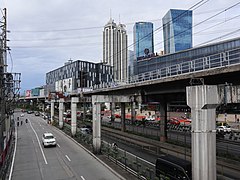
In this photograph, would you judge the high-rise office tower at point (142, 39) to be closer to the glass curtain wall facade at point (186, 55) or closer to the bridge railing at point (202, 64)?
the glass curtain wall facade at point (186, 55)

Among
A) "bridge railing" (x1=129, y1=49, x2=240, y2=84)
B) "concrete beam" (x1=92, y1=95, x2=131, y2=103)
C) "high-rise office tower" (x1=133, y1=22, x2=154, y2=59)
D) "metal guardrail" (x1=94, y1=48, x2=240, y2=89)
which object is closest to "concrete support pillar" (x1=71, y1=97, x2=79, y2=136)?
"metal guardrail" (x1=94, y1=48, x2=240, y2=89)

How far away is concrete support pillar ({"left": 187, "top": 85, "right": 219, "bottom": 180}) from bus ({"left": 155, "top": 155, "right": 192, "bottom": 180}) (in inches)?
90.7

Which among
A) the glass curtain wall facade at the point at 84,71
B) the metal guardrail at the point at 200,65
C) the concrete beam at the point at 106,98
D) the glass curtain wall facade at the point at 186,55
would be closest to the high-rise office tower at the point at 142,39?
the glass curtain wall facade at the point at 186,55

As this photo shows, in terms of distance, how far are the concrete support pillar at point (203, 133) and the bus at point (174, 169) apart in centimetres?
230

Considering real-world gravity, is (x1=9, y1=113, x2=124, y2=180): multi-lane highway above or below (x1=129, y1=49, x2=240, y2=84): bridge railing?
below

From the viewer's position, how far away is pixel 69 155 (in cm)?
2517

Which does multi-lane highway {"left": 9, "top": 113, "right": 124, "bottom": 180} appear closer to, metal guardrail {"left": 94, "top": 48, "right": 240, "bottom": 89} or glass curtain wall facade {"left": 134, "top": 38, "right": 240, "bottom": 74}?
metal guardrail {"left": 94, "top": 48, "right": 240, "bottom": 89}

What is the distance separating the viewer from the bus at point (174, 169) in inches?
591

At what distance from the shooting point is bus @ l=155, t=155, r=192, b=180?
1502 cm

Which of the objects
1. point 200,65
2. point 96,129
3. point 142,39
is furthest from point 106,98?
point 142,39

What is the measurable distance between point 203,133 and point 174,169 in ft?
15.0

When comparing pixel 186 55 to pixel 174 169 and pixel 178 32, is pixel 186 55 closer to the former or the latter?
pixel 178 32

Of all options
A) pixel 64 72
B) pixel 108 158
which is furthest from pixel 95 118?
pixel 64 72

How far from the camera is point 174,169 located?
15.7 m
